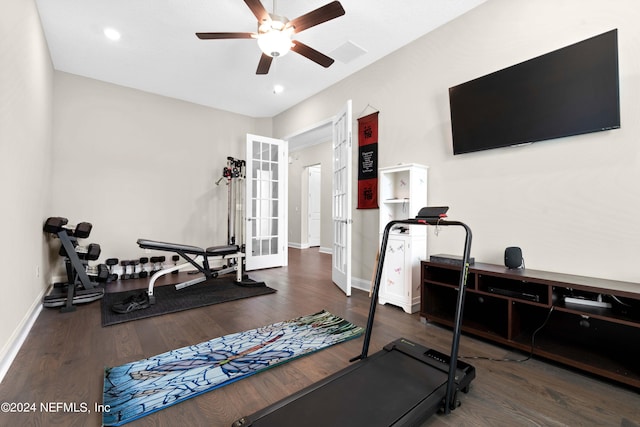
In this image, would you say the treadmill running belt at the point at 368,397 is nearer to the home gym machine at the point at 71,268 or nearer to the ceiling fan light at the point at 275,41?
the ceiling fan light at the point at 275,41

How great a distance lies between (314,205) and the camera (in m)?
8.64

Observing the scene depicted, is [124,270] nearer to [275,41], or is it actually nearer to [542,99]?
[275,41]

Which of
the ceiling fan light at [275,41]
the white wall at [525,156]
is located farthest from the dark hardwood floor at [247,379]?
the ceiling fan light at [275,41]

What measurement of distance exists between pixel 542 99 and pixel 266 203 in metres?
4.18

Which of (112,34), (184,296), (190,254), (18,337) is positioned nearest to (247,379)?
(18,337)

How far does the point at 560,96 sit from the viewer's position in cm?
219

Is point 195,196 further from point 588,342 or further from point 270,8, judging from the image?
point 588,342

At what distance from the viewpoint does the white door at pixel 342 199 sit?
11.7 ft

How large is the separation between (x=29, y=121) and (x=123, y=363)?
2428mm

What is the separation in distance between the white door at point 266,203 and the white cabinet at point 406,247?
2.56m

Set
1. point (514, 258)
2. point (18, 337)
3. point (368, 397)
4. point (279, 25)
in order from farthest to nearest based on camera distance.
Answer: point (279, 25) → point (514, 258) → point (18, 337) → point (368, 397)

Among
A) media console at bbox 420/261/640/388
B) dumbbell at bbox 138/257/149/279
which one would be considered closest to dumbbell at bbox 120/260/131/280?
dumbbell at bbox 138/257/149/279

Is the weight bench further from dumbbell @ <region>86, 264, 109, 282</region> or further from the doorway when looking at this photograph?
the doorway

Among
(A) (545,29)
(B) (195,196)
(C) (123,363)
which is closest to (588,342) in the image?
(A) (545,29)
